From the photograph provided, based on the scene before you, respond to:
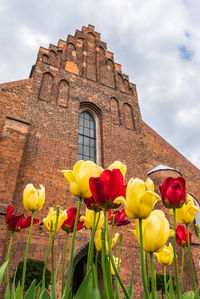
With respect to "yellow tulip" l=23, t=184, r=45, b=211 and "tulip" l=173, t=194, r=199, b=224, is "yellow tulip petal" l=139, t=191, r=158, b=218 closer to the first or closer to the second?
"tulip" l=173, t=194, r=199, b=224

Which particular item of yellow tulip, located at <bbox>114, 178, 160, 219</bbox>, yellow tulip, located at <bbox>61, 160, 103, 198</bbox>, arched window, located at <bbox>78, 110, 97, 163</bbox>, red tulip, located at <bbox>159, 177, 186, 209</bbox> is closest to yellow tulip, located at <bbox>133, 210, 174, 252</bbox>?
yellow tulip, located at <bbox>114, 178, 160, 219</bbox>

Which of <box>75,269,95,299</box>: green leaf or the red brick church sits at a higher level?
the red brick church

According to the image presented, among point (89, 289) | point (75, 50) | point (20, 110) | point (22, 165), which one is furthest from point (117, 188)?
point (75, 50)

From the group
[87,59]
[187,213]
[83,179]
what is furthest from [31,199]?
[87,59]

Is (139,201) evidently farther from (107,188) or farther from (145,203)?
(107,188)

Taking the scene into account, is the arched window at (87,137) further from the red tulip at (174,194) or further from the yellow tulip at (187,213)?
the red tulip at (174,194)

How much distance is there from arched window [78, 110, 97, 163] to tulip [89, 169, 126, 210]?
826 cm

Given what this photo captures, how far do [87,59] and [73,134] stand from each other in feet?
17.7

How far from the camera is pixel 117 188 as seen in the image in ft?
3.24

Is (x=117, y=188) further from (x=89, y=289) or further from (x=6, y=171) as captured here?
(x=6, y=171)

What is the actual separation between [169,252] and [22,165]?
253 inches

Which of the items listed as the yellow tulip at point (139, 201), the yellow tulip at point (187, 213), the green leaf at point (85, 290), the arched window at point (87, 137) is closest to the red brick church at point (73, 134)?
the arched window at point (87, 137)

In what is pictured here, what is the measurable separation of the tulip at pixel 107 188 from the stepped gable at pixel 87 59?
1053 cm

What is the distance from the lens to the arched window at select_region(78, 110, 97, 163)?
9.51 metres
